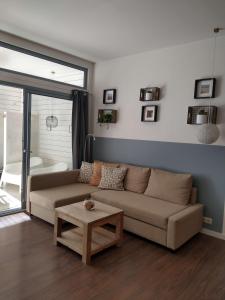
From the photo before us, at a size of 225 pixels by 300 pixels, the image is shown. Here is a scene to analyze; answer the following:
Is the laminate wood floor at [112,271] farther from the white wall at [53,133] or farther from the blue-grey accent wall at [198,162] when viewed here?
the white wall at [53,133]

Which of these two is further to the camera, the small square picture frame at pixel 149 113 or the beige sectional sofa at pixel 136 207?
the small square picture frame at pixel 149 113

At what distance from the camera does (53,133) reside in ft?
13.7

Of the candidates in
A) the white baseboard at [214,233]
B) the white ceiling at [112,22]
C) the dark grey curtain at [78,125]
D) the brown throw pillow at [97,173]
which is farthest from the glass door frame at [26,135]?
the white baseboard at [214,233]

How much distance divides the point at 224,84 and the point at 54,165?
3.06 m

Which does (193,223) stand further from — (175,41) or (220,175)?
A: (175,41)

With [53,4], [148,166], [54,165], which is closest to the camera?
[53,4]

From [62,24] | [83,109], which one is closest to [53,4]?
[62,24]

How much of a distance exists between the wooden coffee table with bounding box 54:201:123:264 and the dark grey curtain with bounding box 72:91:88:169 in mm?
1644

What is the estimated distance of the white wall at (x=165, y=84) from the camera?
10.5 ft

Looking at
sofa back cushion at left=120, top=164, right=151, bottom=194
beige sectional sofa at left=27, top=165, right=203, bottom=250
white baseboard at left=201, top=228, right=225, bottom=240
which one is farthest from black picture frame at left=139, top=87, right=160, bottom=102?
white baseboard at left=201, top=228, right=225, bottom=240

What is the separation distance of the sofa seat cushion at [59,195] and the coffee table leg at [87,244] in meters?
0.88

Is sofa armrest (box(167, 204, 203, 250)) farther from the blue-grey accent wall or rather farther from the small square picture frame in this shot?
the small square picture frame

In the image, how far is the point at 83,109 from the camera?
14.5ft

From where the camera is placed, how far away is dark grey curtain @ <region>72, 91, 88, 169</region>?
14.2 feet
